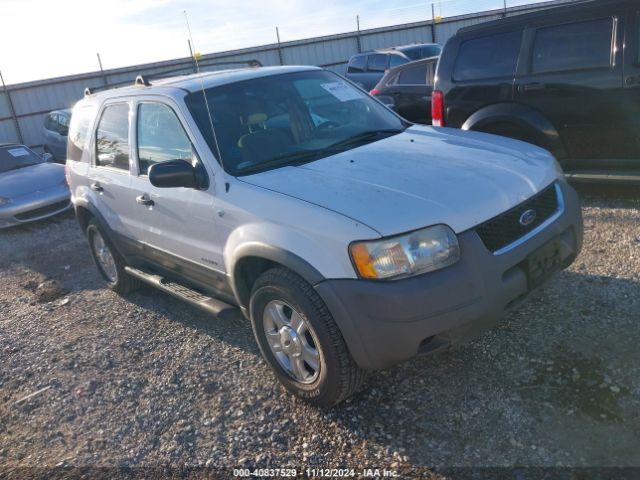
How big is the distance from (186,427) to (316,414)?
0.76 m

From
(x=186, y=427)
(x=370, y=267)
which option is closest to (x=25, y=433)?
(x=186, y=427)

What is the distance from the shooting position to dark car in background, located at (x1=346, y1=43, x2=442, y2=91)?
1460 centimetres

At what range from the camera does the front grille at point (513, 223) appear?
2.90 metres

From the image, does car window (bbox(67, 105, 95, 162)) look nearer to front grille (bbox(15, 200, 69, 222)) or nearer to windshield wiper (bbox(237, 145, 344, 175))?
windshield wiper (bbox(237, 145, 344, 175))

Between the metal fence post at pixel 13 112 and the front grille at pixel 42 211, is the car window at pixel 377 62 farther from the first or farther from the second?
the metal fence post at pixel 13 112

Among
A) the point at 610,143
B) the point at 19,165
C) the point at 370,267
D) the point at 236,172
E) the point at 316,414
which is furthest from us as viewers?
the point at 19,165

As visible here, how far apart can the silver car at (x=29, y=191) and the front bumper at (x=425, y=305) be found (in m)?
7.50

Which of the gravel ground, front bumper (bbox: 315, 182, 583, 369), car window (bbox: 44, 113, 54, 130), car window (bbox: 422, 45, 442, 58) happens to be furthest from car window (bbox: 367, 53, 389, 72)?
front bumper (bbox: 315, 182, 583, 369)

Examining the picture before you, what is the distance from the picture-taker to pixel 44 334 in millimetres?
4898

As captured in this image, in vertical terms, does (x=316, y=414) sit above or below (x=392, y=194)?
below

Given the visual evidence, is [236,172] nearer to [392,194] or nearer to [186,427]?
[392,194]

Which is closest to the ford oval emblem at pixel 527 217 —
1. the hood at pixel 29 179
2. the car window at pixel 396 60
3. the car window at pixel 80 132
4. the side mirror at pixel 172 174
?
the side mirror at pixel 172 174

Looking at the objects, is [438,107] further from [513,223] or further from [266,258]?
[266,258]

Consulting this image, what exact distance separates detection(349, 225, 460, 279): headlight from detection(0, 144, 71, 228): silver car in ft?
→ 25.1
